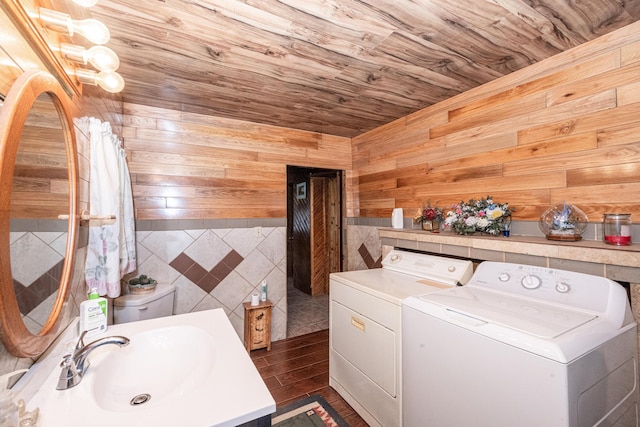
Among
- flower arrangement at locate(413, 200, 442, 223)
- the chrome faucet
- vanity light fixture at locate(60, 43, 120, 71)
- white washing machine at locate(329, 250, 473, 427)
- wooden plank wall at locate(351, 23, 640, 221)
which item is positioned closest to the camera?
the chrome faucet

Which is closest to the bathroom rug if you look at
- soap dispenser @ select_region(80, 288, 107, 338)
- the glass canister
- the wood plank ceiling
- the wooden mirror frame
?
soap dispenser @ select_region(80, 288, 107, 338)

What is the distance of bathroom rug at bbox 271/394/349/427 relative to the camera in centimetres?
178

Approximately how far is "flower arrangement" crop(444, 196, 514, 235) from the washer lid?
489 mm

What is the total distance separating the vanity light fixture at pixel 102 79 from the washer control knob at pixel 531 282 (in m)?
2.06

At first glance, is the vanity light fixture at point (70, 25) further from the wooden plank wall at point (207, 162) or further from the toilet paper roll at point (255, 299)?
the toilet paper roll at point (255, 299)

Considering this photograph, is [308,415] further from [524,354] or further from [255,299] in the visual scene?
[524,354]

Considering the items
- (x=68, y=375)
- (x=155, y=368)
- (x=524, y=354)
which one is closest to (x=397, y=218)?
(x=524, y=354)

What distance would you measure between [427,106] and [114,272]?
252 centimetres

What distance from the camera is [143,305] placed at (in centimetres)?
198

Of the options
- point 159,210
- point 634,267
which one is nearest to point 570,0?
point 634,267

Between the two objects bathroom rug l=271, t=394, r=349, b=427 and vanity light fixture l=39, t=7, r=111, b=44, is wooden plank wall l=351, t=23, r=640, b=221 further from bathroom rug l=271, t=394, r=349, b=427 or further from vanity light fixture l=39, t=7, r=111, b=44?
vanity light fixture l=39, t=7, r=111, b=44

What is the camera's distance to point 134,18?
1.31 m

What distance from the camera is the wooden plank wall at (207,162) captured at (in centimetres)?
238

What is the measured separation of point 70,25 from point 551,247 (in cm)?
211
